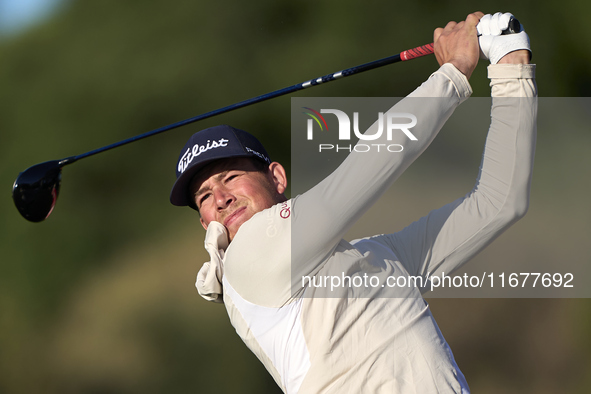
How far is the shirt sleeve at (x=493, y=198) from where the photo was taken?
3.51ft

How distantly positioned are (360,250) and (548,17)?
1.98m

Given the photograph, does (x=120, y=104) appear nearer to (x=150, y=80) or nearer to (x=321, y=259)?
(x=150, y=80)

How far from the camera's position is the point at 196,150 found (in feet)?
4.10

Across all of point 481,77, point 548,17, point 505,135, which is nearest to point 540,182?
point 481,77

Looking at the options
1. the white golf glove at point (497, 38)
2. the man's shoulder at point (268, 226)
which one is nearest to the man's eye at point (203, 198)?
the man's shoulder at point (268, 226)

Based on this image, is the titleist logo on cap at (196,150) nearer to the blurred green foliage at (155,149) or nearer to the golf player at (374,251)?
the golf player at (374,251)

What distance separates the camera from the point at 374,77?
2.51 m

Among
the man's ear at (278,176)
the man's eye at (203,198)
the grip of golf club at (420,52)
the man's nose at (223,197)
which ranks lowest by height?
the man's nose at (223,197)

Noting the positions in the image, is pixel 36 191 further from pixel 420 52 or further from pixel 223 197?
pixel 420 52

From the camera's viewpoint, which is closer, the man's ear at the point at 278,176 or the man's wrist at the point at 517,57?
the man's wrist at the point at 517,57

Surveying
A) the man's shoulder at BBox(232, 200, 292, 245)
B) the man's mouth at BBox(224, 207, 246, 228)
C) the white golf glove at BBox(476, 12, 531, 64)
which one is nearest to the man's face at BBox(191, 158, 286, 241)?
the man's mouth at BBox(224, 207, 246, 228)

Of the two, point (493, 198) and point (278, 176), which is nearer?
point (493, 198)

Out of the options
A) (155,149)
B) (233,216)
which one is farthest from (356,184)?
(155,149)

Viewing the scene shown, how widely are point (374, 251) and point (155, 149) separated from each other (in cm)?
170
